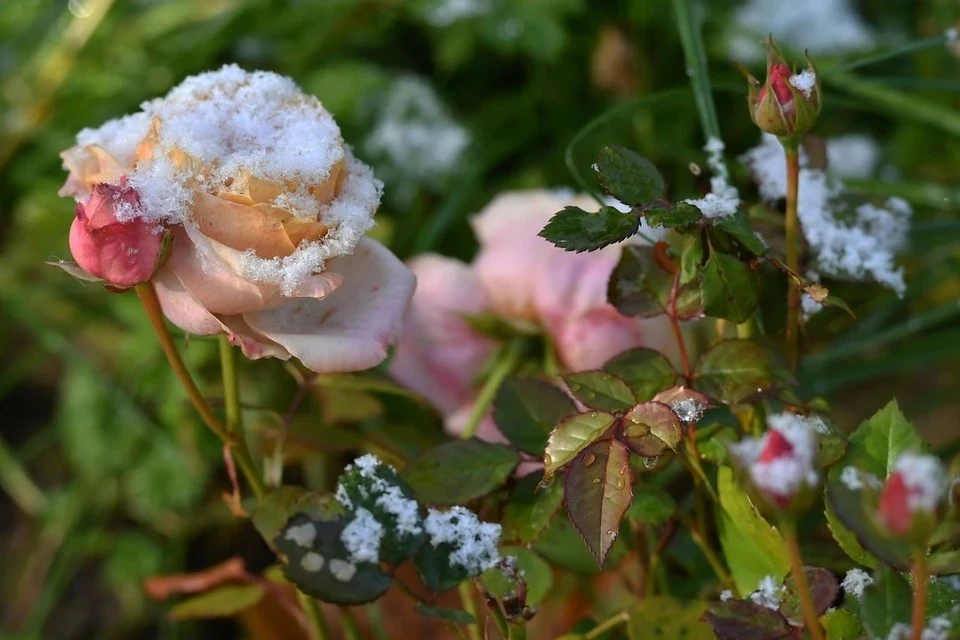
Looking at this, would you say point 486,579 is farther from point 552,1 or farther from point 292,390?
point 552,1

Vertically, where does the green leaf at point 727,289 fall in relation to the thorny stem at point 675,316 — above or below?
above

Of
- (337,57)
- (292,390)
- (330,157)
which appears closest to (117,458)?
(292,390)

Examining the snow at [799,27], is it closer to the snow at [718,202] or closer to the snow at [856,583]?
the snow at [718,202]

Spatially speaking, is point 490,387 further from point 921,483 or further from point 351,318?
point 921,483

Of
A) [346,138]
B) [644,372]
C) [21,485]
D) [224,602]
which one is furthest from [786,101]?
[21,485]

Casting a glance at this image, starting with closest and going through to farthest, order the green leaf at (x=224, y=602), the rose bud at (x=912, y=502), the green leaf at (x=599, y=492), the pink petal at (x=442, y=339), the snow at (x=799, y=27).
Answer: the rose bud at (x=912, y=502), the green leaf at (x=599, y=492), the green leaf at (x=224, y=602), the pink petal at (x=442, y=339), the snow at (x=799, y=27)

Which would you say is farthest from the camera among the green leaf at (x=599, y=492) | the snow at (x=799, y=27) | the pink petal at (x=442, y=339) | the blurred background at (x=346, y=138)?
the snow at (x=799, y=27)

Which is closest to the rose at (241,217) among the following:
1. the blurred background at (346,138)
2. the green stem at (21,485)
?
the blurred background at (346,138)
